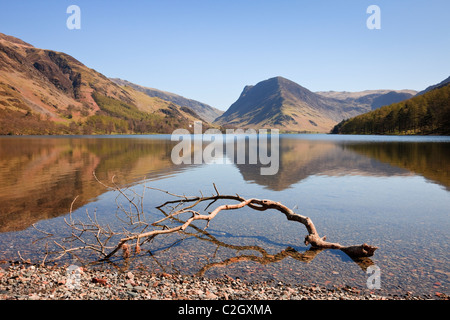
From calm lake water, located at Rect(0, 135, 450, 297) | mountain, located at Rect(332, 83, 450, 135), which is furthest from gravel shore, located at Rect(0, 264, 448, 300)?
mountain, located at Rect(332, 83, 450, 135)

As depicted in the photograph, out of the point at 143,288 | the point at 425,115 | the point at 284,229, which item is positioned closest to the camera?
the point at 143,288

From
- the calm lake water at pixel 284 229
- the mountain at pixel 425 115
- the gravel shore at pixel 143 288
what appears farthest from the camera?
the mountain at pixel 425 115

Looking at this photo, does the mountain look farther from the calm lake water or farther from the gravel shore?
the gravel shore

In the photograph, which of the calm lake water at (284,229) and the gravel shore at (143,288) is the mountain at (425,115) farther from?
the gravel shore at (143,288)

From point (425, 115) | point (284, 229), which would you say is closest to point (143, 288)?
point (284, 229)

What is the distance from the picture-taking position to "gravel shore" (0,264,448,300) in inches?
330

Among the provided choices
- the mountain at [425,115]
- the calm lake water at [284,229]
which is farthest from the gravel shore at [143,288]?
the mountain at [425,115]

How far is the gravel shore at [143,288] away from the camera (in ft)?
27.5

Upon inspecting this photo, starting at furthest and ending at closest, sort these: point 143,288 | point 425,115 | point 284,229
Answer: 1. point 425,115
2. point 284,229
3. point 143,288

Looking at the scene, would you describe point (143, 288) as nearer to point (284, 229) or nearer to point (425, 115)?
point (284, 229)

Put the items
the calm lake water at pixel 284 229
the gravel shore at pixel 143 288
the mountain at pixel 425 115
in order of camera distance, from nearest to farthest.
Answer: the gravel shore at pixel 143 288 → the calm lake water at pixel 284 229 → the mountain at pixel 425 115

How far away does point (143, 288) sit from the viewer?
347 inches
